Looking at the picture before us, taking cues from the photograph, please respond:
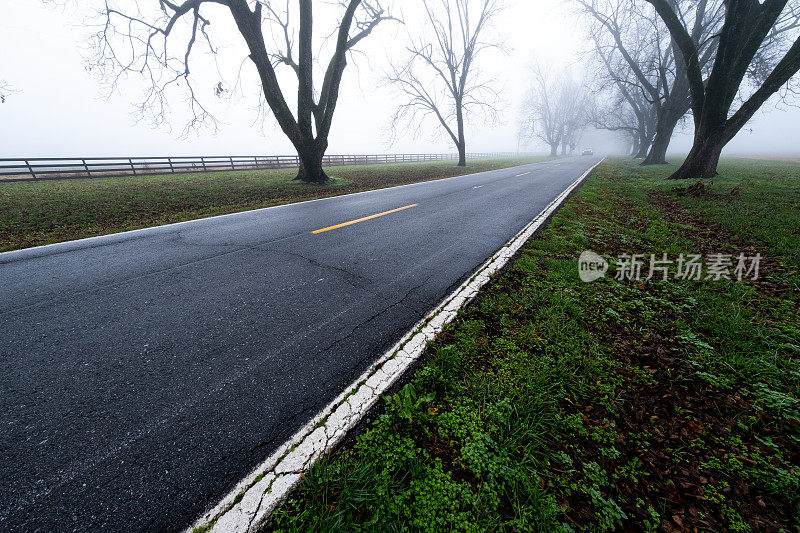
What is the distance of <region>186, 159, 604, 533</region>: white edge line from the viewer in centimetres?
136

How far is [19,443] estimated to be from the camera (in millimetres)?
1671

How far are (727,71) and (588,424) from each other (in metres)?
15.1

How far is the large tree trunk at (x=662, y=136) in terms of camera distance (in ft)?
66.3

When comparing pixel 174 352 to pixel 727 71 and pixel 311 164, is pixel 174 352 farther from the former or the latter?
pixel 727 71

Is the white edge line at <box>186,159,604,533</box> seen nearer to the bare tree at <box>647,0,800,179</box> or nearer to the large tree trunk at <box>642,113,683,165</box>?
the bare tree at <box>647,0,800,179</box>

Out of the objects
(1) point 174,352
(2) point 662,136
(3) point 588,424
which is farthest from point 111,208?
(2) point 662,136

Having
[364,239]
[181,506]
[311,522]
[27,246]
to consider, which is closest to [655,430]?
[311,522]

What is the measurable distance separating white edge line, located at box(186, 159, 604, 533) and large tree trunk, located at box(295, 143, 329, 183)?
41.1 feet

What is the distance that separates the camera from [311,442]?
67.1 inches

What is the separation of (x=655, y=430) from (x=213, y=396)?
2870 millimetres

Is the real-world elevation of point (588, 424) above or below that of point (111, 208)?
below

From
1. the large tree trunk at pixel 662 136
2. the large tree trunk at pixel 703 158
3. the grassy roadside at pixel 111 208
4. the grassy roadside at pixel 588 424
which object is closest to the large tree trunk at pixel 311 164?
the grassy roadside at pixel 111 208

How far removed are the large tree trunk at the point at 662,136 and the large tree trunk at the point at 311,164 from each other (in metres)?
23.1

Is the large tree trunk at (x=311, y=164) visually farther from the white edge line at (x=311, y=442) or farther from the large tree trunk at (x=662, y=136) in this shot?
the large tree trunk at (x=662, y=136)
